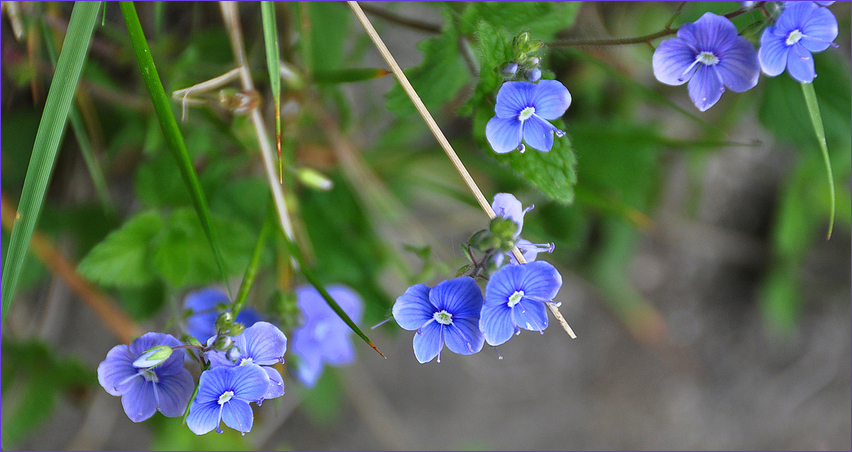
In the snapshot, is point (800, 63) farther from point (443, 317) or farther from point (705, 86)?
point (443, 317)

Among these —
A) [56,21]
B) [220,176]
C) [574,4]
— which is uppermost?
[574,4]

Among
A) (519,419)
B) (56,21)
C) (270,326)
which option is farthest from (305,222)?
(519,419)

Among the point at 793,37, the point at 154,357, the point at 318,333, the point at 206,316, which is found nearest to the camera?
the point at 154,357

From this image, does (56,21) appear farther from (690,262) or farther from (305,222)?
(690,262)

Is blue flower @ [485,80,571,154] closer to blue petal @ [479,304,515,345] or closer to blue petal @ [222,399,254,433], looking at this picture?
blue petal @ [479,304,515,345]

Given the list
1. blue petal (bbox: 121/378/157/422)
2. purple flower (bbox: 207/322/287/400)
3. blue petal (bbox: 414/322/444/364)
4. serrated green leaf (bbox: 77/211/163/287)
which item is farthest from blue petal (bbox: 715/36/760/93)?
serrated green leaf (bbox: 77/211/163/287)

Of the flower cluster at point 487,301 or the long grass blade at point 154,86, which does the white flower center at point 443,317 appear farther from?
the long grass blade at point 154,86

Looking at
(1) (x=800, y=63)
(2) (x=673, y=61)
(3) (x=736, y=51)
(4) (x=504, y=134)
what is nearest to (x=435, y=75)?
(4) (x=504, y=134)
